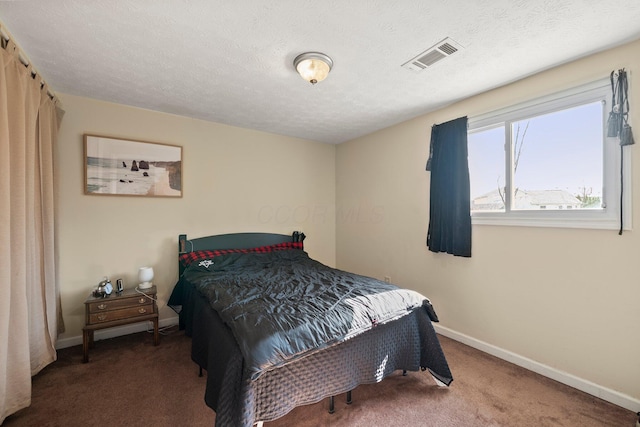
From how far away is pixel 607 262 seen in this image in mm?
1895

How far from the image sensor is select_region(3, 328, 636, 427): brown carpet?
1.69m

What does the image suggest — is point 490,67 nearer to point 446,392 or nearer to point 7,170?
point 446,392

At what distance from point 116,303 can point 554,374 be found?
3.79 metres

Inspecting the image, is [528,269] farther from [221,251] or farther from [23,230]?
[23,230]

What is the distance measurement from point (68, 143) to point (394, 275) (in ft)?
12.6

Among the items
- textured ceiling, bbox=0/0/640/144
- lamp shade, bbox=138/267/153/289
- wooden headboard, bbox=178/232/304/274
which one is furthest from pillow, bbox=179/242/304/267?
textured ceiling, bbox=0/0/640/144

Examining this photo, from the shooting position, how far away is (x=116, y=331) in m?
2.83

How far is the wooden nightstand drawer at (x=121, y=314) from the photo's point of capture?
2.39 metres

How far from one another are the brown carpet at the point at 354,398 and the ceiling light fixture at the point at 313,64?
2.34 metres

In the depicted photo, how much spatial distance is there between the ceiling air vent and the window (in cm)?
95

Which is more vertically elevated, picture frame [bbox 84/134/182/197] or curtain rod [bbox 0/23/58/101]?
curtain rod [bbox 0/23/58/101]

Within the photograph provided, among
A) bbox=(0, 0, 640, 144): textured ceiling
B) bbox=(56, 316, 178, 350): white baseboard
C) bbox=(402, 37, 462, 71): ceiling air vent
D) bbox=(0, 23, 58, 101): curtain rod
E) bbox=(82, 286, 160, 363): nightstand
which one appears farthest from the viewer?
bbox=(56, 316, 178, 350): white baseboard

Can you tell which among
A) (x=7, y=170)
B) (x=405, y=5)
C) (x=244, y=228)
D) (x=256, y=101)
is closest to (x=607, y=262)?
(x=405, y=5)

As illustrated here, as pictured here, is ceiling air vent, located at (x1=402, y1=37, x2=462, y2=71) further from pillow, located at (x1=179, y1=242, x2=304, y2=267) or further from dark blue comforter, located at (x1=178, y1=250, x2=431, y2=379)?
pillow, located at (x1=179, y1=242, x2=304, y2=267)
